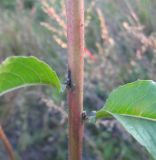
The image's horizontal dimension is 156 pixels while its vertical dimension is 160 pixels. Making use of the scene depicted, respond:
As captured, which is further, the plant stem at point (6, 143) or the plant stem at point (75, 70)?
the plant stem at point (6, 143)

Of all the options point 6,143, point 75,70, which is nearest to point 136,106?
point 75,70

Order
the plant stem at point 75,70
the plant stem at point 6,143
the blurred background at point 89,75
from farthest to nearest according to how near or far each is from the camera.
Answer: the blurred background at point 89,75
the plant stem at point 6,143
the plant stem at point 75,70

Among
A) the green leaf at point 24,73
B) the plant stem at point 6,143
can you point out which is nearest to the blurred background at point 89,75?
the plant stem at point 6,143

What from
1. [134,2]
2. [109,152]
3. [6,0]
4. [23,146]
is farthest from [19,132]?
[6,0]

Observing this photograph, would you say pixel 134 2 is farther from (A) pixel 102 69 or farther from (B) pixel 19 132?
(B) pixel 19 132

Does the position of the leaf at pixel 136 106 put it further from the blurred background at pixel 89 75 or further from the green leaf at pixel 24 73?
the blurred background at pixel 89 75

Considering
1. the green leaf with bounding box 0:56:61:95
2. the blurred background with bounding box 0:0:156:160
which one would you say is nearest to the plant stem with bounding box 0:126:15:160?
the green leaf with bounding box 0:56:61:95
